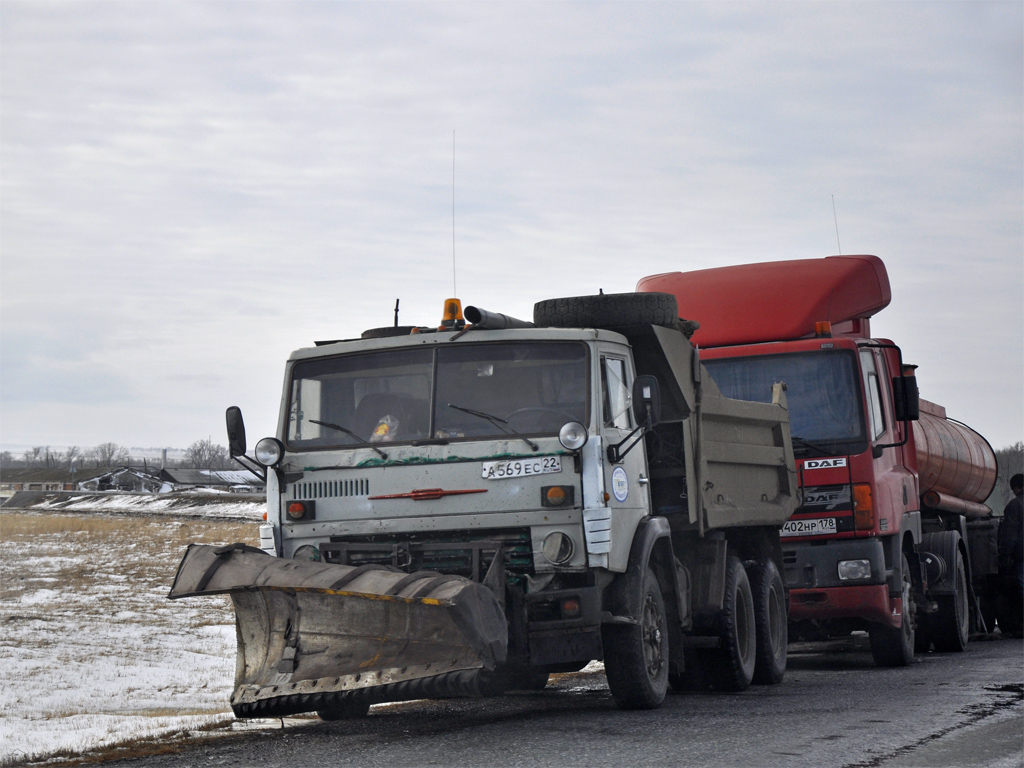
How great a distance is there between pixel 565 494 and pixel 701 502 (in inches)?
78.6

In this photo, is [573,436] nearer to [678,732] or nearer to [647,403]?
[647,403]

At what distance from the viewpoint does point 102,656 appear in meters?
12.7

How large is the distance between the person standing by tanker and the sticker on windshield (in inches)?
354

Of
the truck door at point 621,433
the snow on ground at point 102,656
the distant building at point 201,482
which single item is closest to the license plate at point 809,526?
the truck door at point 621,433

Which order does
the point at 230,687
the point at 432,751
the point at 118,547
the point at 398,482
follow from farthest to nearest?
→ 1. the point at 118,547
2. the point at 230,687
3. the point at 398,482
4. the point at 432,751

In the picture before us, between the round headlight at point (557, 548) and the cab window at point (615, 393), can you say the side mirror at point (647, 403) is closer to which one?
the cab window at point (615, 393)

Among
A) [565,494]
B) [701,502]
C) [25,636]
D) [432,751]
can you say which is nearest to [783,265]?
[701,502]

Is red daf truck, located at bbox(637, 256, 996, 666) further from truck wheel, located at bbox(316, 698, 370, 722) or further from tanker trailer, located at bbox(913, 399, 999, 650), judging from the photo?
truck wheel, located at bbox(316, 698, 370, 722)

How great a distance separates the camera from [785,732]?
7.42m

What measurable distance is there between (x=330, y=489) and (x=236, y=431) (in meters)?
0.82

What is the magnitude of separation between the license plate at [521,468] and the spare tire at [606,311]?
161cm

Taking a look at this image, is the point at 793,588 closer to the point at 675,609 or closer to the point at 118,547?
the point at 675,609

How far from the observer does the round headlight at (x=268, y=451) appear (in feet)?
27.5

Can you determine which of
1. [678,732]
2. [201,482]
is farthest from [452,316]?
[201,482]
